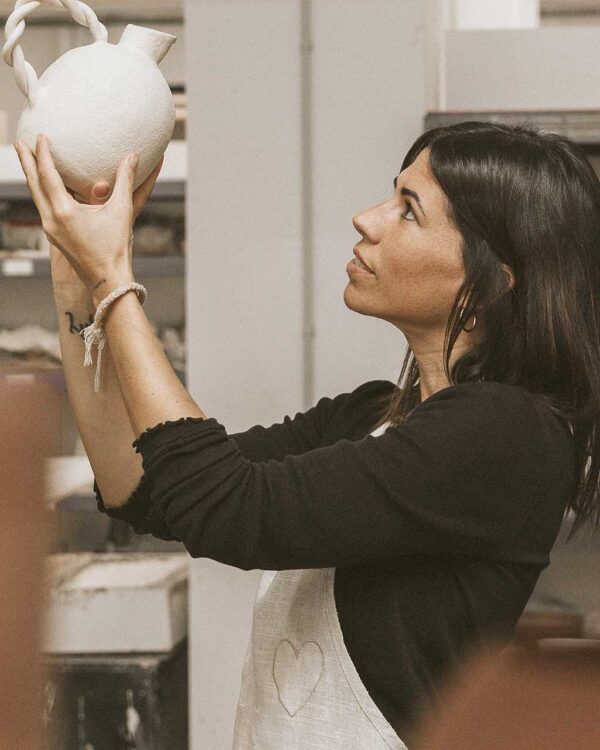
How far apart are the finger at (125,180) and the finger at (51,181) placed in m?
0.05

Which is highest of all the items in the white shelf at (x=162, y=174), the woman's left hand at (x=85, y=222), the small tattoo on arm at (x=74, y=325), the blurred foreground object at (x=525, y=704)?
the white shelf at (x=162, y=174)

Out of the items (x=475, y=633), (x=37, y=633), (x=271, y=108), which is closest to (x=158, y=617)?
(x=271, y=108)

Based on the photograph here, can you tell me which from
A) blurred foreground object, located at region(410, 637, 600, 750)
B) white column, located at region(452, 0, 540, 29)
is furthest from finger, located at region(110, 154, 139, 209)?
white column, located at region(452, 0, 540, 29)

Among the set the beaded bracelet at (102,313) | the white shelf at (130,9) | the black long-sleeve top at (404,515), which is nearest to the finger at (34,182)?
the beaded bracelet at (102,313)

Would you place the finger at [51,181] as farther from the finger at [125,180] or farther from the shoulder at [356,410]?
the shoulder at [356,410]

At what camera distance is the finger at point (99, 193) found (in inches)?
38.1

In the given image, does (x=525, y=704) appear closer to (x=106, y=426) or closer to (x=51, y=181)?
(x=51, y=181)

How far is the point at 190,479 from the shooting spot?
2.86 ft

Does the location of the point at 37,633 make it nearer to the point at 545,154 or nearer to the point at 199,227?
the point at 545,154

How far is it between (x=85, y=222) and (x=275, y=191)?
4.10 feet

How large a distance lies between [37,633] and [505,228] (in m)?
0.71

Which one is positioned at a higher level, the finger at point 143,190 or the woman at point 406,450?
the finger at point 143,190

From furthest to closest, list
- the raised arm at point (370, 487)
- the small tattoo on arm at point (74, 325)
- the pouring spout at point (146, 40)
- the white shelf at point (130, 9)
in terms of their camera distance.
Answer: the white shelf at point (130, 9)
the small tattoo on arm at point (74, 325)
the pouring spout at point (146, 40)
the raised arm at point (370, 487)

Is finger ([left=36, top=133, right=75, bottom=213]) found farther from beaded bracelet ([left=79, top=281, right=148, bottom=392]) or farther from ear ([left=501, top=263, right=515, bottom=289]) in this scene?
ear ([left=501, top=263, right=515, bottom=289])
